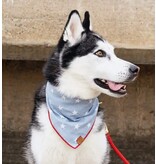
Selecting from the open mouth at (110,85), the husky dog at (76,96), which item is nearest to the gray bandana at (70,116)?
the husky dog at (76,96)

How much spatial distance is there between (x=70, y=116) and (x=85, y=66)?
43cm

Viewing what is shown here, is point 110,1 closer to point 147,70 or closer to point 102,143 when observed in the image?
point 147,70

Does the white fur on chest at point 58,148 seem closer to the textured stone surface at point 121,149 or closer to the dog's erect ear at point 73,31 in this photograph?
the dog's erect ear at point 73,31

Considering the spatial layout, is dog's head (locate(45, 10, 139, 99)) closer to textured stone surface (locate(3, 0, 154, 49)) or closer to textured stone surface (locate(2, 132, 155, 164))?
textured stone surface (locate(3, 0, 154, 49))

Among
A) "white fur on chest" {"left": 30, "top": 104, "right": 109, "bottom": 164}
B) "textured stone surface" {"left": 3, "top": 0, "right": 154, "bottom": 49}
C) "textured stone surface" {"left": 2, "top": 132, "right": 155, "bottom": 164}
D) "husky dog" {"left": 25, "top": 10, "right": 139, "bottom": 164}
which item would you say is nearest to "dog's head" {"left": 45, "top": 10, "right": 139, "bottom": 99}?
"husky dog" {"left": 25, "top": 10, "right": 139, "bottom": 164}

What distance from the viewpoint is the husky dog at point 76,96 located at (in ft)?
11.7

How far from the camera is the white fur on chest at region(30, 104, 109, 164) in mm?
3709

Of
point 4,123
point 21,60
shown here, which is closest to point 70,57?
point 21,60

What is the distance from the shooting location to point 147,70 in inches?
207

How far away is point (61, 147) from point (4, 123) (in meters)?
1.72

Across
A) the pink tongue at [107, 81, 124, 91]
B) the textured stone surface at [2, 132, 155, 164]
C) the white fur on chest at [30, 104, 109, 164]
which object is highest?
the pink tongue at [107, 81, 124, 91]

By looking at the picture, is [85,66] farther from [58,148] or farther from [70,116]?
[58,148]

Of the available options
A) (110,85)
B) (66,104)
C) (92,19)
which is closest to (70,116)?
(66,104)

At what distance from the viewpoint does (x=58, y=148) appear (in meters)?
3.71
